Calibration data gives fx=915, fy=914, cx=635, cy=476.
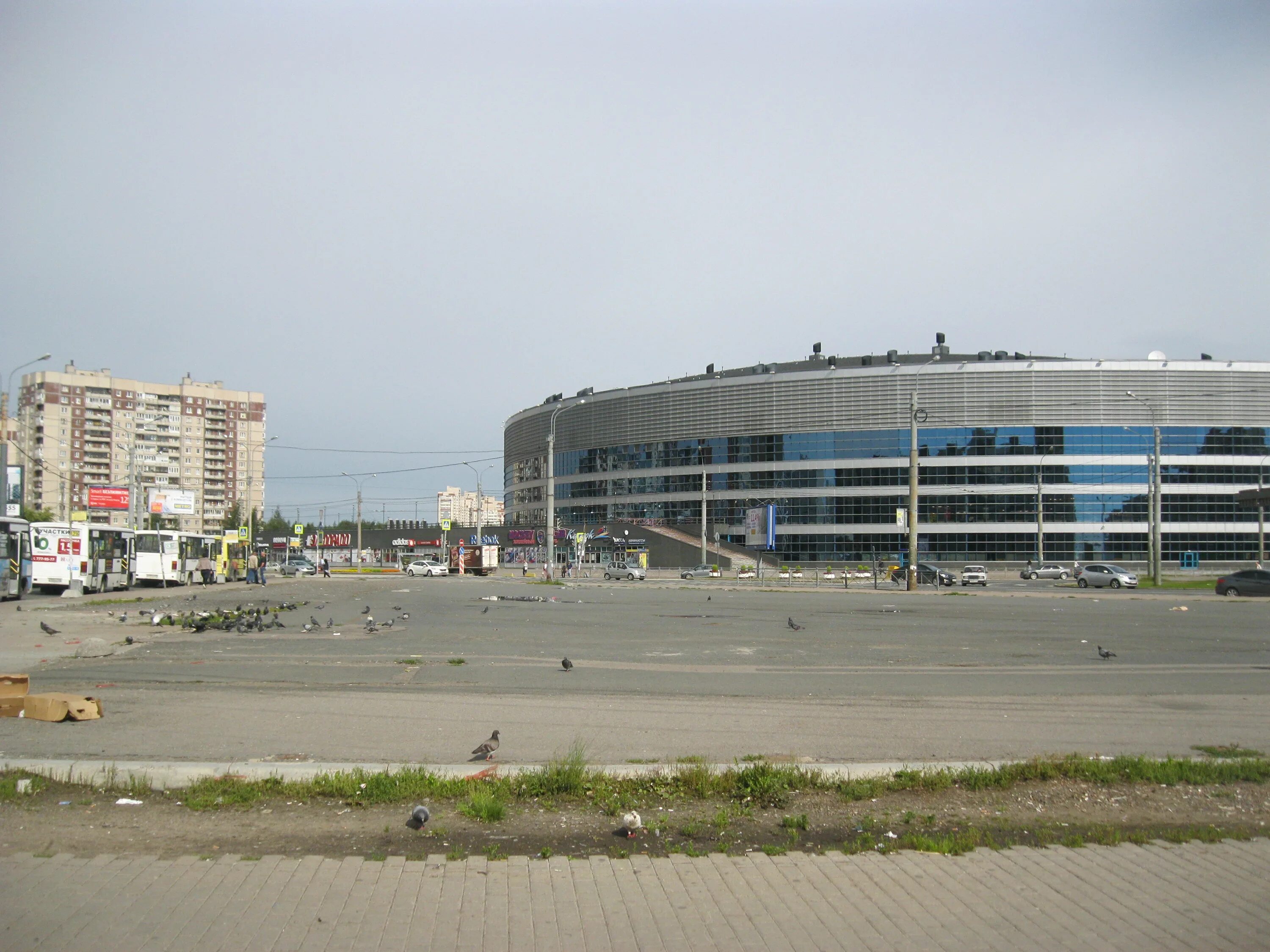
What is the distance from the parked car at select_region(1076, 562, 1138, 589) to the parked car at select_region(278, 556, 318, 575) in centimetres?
5863

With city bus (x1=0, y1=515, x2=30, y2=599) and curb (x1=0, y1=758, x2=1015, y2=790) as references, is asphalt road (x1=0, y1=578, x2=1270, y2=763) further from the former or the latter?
city bus (x1=0, y1=515, x2=30, y2=599)

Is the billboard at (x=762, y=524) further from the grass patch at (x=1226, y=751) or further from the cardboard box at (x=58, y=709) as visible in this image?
the cardboard box at (x=58, y=709)

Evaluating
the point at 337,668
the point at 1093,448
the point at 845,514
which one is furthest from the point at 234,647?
the point at 1093,448

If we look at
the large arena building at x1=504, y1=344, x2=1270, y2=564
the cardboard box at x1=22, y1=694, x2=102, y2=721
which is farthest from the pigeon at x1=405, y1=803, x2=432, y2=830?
the large arena building at x1=504, y1=344, x2=1270, y2=564

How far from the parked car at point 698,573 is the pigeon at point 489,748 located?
6499cm

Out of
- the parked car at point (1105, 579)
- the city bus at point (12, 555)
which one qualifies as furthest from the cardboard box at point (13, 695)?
the parked car at point (1105, 579)

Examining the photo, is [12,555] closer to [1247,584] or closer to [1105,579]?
[1247,584]

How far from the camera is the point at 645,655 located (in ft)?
55.4

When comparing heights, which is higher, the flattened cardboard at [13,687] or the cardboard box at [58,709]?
the flattened cardboard at [13,687]

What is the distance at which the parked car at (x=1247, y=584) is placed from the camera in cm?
4325

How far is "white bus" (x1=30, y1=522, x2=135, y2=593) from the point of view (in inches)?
1527

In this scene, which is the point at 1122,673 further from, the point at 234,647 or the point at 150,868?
the point at 234,647

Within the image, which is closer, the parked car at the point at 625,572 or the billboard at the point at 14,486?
the billboard at the point at 14,486

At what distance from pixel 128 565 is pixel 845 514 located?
70674 mm
